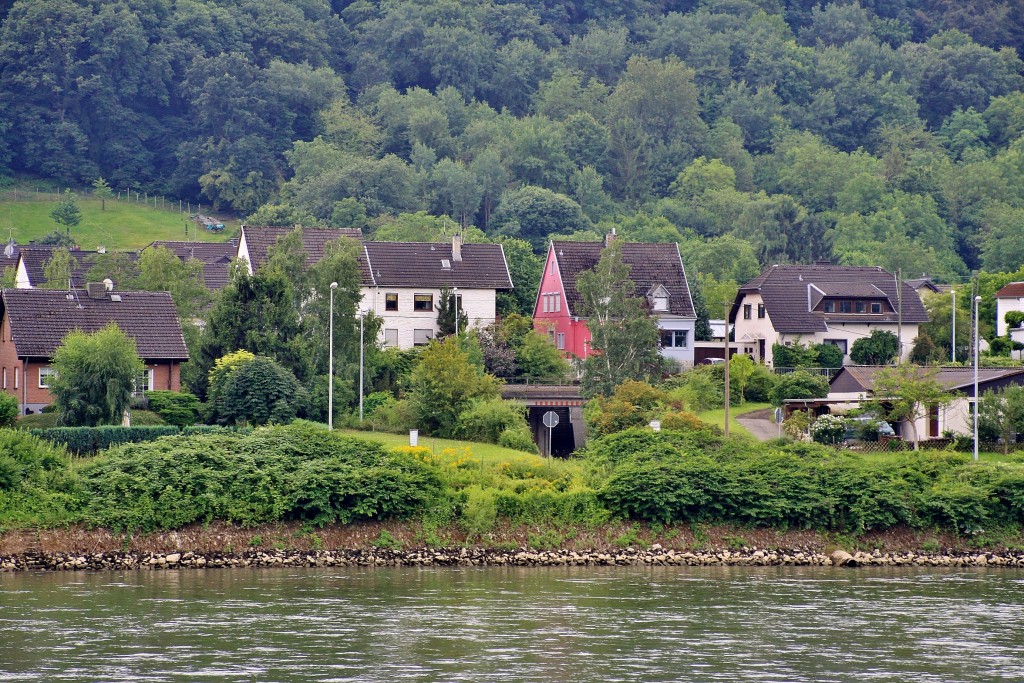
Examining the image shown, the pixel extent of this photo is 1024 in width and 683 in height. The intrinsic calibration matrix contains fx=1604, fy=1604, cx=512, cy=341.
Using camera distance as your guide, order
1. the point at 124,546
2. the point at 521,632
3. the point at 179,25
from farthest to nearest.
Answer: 1. the point at 179,25
2. the point at 124,546
3. the point at 521,632

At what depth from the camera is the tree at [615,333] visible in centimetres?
6869

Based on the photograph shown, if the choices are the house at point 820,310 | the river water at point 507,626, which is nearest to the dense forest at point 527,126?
the house at point 820,310

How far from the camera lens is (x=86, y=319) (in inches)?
2534

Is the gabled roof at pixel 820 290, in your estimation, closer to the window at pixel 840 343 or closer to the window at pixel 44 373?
the window at pixel 840 343

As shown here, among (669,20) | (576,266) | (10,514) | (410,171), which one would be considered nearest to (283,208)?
(410,171)

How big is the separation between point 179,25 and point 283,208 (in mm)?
37220

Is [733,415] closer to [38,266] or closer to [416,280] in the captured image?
[416,280]

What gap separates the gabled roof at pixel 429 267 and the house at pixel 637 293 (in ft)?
10.9

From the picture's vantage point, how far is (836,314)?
9044cm

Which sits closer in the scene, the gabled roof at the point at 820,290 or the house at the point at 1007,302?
the gabled roof at the point at 820,290

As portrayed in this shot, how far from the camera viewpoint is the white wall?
8450cm

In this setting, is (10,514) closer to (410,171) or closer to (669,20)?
(410,171)

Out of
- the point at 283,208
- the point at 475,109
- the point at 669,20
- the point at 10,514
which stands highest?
the point at 669,20

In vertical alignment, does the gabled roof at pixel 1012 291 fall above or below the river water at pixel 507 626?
above
